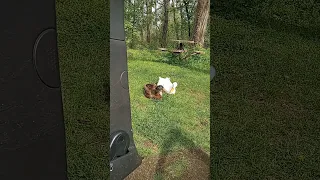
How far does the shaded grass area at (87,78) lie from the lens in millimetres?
744

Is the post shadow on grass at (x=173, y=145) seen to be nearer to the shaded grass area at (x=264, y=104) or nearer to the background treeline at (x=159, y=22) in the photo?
the shaded grass area at (x=264, y=104)

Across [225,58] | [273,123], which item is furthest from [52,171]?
[273,123]

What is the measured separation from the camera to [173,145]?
0.97 meters

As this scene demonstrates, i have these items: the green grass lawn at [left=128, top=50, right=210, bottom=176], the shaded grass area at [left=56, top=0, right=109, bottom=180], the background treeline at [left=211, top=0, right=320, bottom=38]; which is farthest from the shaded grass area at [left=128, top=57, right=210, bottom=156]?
the background treeline at [left=211, top=0, right=320, bottom=38]

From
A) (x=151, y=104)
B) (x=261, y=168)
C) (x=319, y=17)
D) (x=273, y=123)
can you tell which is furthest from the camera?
(x=319, y=17)

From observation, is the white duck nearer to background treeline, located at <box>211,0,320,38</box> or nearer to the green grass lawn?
the green grass lawn

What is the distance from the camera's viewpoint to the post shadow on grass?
0.96 m

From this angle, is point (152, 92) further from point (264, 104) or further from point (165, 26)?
point (264, 104)

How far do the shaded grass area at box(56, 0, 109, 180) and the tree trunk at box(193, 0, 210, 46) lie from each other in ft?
0.83

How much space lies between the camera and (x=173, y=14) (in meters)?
0.93

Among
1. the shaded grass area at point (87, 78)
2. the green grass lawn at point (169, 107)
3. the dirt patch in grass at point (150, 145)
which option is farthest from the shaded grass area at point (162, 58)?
the dirt patch in grass at point (150, 145)

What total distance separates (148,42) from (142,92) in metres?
0.15

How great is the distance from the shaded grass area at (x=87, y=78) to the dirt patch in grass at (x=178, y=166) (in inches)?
5.6

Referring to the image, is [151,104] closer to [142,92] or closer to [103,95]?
[142,92]
